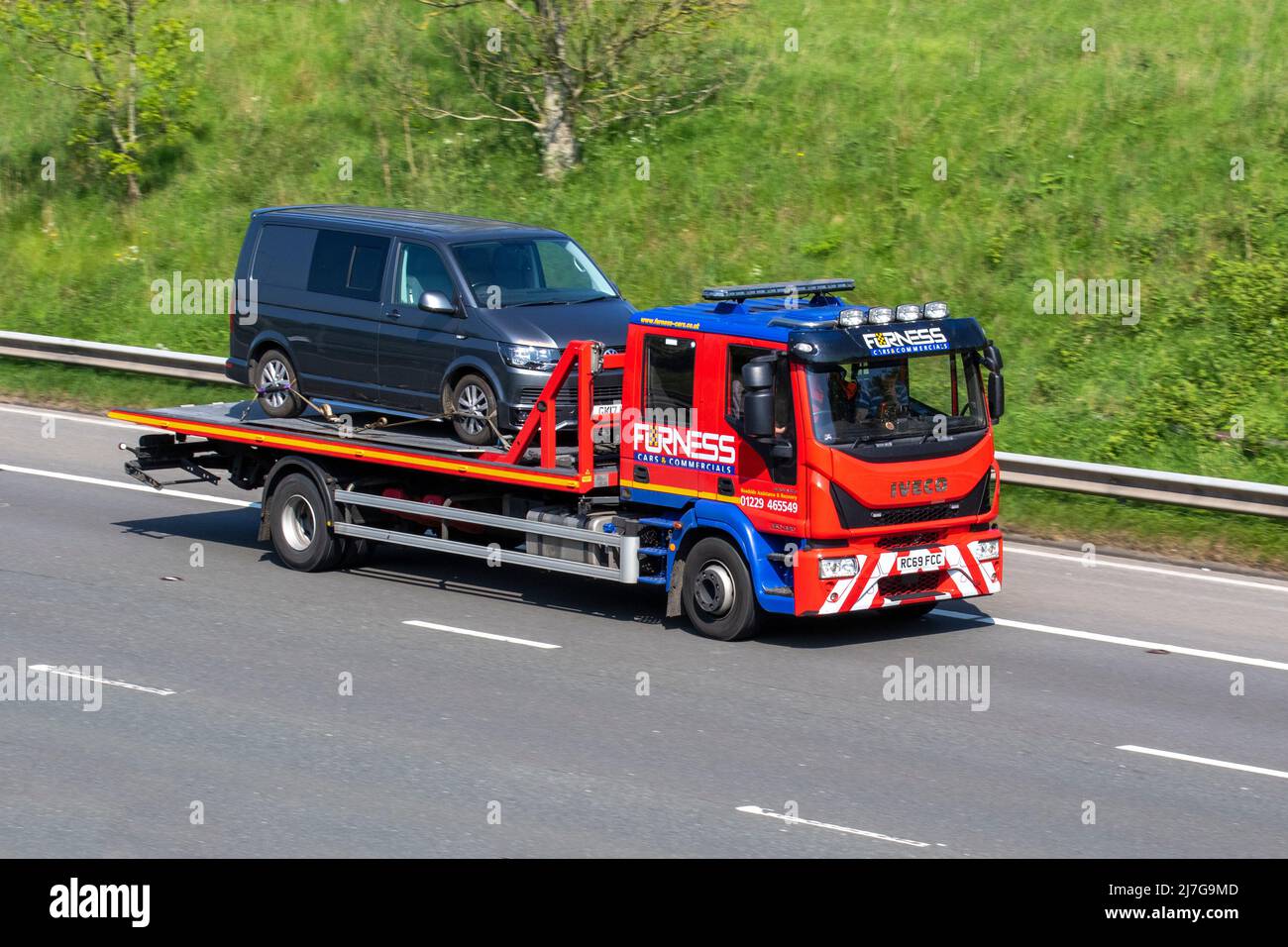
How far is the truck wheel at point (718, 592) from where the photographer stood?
39.1 feet

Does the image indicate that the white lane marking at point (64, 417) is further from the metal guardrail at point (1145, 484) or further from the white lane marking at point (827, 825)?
the white lane marking at point (827, 825)

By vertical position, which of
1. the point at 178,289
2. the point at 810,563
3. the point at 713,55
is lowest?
the point at 810,563

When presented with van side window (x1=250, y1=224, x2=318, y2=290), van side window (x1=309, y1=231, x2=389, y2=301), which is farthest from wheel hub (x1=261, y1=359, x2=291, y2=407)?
van side window (x1=309, y1=231, x2=389, y2=301)

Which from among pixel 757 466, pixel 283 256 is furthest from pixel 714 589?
pixel 283 256

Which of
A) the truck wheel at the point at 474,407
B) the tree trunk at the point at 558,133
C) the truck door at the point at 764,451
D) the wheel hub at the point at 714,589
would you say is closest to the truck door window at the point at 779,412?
the truck door at the point at 764,451

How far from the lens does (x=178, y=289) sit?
991 inches

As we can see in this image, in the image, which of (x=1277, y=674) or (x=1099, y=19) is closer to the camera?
(x=1277, y=674)

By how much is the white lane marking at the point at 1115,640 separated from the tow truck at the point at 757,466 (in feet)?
1.35

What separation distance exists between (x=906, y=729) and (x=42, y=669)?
18.0ft

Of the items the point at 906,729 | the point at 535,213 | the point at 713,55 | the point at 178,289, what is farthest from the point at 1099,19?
the point at 906,729

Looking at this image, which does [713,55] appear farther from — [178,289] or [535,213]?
[178,289]

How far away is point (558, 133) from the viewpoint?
25.0 metres

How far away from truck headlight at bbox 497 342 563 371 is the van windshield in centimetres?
54

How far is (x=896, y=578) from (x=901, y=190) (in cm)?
1129
